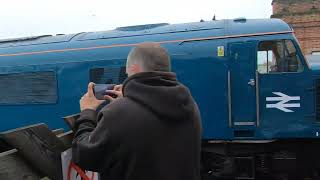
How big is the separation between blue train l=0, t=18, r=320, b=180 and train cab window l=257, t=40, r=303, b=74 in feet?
0.05

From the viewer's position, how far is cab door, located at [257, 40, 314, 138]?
23.1ft

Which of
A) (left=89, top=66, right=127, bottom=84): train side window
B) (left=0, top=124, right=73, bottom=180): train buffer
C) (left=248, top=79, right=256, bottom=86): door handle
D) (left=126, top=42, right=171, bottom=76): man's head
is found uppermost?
(left=126, top=42, right=171, bottom=76): man's head

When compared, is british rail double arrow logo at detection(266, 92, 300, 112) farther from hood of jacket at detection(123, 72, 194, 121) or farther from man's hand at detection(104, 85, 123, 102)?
hood of jacket at detection(123, 72, 194, 121)

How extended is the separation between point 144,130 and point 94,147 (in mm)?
235

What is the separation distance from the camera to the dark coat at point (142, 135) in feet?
6.47

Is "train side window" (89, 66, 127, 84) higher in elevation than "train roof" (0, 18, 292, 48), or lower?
lower

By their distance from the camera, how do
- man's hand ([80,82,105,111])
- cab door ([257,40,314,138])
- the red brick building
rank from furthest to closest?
the red brick building, cab door ([257,40,314,138]), man's hand ([80,82,105,111])

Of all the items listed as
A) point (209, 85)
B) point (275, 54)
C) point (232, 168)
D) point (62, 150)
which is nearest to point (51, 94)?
point (209, 85)

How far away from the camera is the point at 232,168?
289 inches

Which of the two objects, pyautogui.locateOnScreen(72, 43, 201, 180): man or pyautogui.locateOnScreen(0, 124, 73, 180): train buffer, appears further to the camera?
pyautogui.locateOnScreen(0, 124, 73, 180): train buffer

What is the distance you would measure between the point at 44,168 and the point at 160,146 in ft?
2.08

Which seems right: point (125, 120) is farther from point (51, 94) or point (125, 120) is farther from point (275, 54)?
point (51, 94)

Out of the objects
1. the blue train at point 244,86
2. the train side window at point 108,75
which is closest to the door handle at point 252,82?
the blue train at point 244,86

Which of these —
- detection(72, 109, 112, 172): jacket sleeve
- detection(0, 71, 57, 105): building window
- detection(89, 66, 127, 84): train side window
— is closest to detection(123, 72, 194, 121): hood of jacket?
detection(72, 109, 112, 172): jacket sleeve
